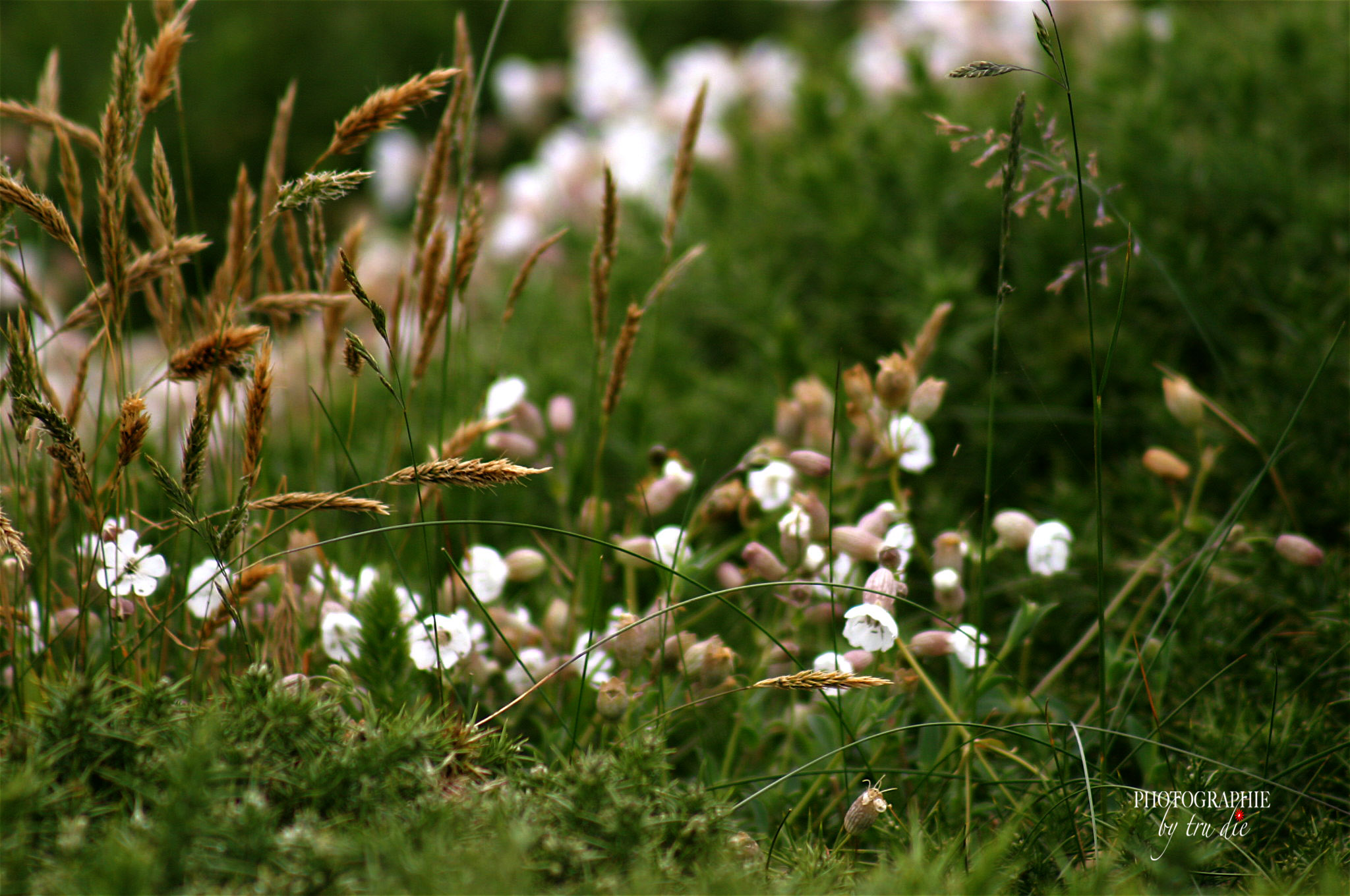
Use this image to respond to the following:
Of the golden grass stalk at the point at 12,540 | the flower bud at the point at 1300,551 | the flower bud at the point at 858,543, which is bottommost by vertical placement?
the flower bud at the point at 1300,551

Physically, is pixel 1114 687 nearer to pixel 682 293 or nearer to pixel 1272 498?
pixel 1272 498

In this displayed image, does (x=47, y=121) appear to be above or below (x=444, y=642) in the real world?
above

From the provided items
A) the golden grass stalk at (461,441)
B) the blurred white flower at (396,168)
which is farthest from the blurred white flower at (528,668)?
the blurred white flower at (396,168)

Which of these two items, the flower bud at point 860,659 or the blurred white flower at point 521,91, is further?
the blurred white flower at point 521,91

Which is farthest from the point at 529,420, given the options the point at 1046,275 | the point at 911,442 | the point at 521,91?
the point at 521,91

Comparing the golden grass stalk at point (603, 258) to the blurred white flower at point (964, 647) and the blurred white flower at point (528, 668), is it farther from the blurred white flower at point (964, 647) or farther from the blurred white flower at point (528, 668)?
the blurred white flower at point (964, 647)

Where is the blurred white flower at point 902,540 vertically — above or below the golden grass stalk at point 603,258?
below

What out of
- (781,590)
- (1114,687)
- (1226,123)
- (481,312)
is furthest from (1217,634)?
(481,312)

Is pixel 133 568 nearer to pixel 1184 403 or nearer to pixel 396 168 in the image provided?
pixel 1184 403
